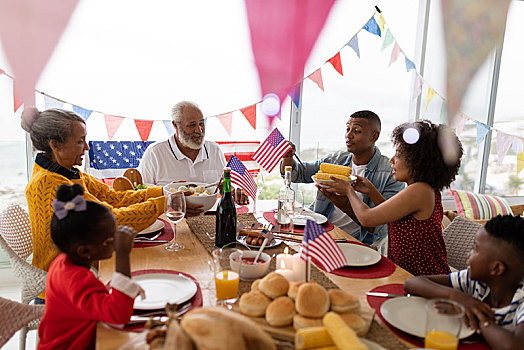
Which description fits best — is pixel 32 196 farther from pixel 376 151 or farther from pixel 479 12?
pixel 479 12

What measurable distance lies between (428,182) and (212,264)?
1.03 m

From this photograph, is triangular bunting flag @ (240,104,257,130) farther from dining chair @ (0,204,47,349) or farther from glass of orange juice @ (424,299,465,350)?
glass of orange juice @ (424,299,465,350)

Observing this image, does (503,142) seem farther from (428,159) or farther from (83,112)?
(83,112)

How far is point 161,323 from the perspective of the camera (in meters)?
0.97

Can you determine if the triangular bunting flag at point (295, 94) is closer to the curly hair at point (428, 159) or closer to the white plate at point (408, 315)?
the curly hair at point (428, 159)

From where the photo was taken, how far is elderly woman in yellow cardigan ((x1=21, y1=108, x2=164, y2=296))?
1668 millimetres

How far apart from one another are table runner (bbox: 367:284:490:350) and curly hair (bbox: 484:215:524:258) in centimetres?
29

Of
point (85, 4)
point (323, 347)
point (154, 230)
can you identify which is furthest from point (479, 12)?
point (323, 347)

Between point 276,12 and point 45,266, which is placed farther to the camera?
point 276,12

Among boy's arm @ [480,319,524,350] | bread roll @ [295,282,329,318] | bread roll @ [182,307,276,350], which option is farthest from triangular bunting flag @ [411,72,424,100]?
bread roll @ [182,307,276,350]

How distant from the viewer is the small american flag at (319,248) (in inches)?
46.5

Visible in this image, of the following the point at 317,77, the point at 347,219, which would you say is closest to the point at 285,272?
the point at 347,219

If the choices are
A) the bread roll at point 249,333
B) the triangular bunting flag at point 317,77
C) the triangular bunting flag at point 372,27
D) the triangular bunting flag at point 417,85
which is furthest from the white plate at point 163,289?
the triangular bunting flag at point 417,85

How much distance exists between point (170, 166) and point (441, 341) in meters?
2.16
